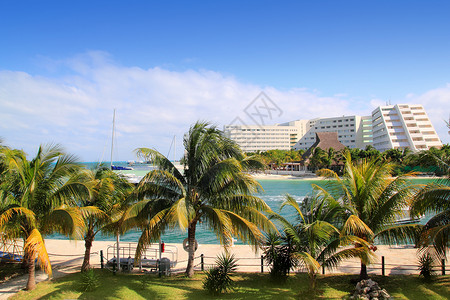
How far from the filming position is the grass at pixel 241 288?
899cm

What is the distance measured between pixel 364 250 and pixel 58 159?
1043cm

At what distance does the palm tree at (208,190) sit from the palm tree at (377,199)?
2.83 metres

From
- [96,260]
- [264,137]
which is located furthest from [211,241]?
[264,137]

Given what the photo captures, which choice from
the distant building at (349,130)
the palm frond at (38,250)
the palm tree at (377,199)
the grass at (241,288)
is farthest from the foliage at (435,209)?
the distant building at (349,130)

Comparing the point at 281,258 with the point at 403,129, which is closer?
the point at 281,258

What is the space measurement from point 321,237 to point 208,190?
4198 mm

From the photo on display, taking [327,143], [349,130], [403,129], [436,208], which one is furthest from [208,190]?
[349,130]

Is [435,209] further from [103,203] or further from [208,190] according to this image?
[103,203]

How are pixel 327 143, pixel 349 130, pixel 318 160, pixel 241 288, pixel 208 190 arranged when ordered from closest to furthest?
1. pixel 241 288
2. pixel 208 190
3. pixel 318 160
4. pixel 327 143
5. pixel 349 130

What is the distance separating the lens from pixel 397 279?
34.0ft

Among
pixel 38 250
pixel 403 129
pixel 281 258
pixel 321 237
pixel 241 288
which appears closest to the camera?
pixel 38 250

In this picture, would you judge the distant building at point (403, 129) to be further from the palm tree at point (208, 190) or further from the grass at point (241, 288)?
the palm tree at point (208, 190)

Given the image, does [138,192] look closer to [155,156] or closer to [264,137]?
[155,156]

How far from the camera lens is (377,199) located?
9.96 m
